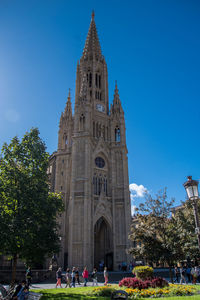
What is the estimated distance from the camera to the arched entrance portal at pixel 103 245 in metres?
38.4

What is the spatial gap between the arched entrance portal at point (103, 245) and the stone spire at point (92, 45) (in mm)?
37254

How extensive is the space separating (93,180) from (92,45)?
113 feet

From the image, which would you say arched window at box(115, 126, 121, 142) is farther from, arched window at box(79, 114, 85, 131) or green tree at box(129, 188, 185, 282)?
green tree at box(129, 188, 185, 282)

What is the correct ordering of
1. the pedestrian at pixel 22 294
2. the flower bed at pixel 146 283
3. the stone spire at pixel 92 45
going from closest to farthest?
the pedestrian at pixel 22 294 → the flower bed at pixel 146 283 → the stone spire at pixel 92 45

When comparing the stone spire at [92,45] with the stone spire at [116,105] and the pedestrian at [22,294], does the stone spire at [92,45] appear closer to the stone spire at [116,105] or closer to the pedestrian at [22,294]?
the stone spire at [116,105]

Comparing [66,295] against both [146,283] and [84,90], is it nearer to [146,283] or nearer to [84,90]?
[146,283]

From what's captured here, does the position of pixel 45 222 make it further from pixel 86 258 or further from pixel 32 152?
pixel 86 258

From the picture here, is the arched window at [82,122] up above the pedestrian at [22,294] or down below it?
above

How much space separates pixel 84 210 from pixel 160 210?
20119mm

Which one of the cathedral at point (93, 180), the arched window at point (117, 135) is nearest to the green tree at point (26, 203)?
the cathedral at point (93, 180)

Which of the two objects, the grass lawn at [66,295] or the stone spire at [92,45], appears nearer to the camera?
the grass lawn at [66,295]

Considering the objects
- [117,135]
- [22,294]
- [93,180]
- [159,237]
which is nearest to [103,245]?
[93,180]

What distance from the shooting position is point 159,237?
16969mm

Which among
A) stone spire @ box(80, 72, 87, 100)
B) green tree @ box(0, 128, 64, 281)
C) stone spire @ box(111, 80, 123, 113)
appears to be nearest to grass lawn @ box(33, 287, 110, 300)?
green tree @ box(0, 128, 64, 281)
